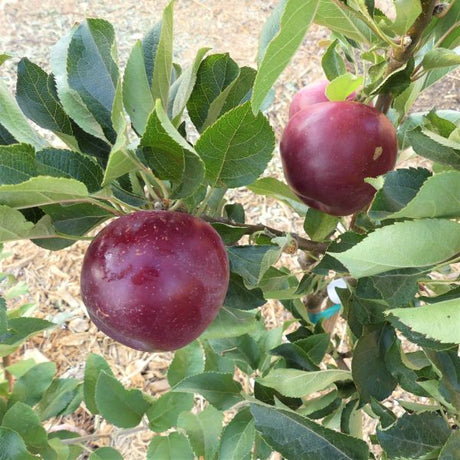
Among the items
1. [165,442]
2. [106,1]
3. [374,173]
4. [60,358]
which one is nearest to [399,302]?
[374,173]

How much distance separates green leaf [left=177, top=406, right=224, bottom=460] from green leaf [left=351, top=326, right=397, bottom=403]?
19 cm

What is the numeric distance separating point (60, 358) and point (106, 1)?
1.87 metres

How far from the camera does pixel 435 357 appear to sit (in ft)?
1.84

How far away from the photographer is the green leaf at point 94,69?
483 mm

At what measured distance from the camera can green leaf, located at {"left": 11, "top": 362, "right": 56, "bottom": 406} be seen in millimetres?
853

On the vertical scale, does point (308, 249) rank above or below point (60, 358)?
above

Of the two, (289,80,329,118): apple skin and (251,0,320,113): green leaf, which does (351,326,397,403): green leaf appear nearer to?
(289,80,329,118): apple skin

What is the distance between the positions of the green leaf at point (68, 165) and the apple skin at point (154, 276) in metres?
0.04

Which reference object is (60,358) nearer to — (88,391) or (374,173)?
(88,391)

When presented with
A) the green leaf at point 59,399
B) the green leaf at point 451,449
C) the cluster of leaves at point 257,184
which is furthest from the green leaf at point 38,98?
the green leaf at point 59,399

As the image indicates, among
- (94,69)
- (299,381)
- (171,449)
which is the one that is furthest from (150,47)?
(171,449)

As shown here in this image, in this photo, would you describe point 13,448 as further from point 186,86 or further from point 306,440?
point 186,86

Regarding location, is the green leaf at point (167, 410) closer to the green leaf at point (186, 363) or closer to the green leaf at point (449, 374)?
the green leaf at point (186, 363)

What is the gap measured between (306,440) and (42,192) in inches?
12.3
